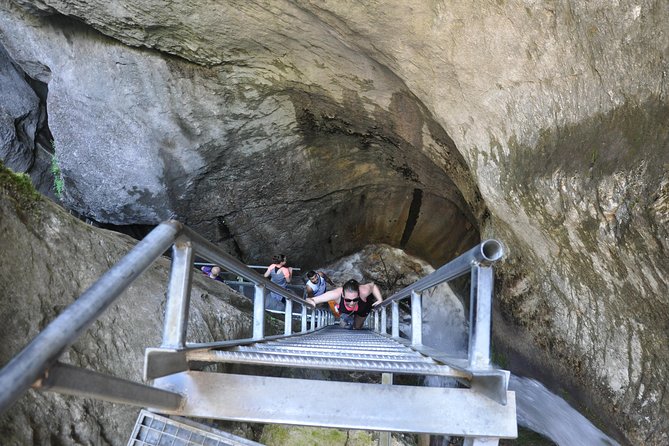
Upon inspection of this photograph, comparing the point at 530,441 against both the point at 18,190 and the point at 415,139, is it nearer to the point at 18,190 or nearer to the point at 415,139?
the point at 415,139

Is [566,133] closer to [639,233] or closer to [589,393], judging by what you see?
[639,233]

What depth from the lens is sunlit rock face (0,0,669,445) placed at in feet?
9.55

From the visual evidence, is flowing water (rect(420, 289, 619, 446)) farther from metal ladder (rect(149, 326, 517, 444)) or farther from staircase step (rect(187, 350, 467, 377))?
metal ladder (rect(149, 326, 517, 444))

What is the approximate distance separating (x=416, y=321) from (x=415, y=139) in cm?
370

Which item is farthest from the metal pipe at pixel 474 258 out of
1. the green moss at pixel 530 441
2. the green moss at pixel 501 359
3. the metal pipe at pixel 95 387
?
the green moss at pixel 501 359

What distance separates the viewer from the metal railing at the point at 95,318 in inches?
31.4

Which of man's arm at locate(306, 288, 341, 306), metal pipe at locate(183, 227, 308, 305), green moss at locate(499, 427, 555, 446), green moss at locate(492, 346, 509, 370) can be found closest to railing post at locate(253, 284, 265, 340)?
metal pipe at locate(183, 227, 308, 305)

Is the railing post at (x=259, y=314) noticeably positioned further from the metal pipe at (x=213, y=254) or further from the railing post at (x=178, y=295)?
the railing post at (x=178, y=295)

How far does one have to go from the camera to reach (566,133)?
3.26m

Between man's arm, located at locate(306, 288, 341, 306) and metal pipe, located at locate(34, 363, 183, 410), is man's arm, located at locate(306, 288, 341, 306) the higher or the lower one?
the higher one

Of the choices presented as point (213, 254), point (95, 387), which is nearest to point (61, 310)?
point (213, 254)

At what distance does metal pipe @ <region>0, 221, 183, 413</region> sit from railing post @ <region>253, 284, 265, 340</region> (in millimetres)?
1552

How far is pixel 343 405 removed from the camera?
1.48 metres

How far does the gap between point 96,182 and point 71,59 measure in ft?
6.10
